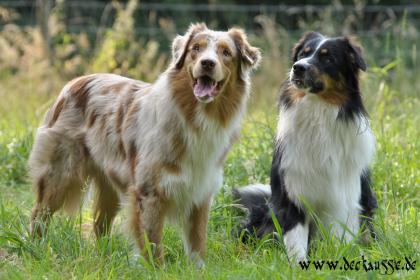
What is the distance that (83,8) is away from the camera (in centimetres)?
1644

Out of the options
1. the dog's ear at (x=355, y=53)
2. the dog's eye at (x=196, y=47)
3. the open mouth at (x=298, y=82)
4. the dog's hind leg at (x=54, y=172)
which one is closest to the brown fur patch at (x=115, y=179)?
the dog's hind leg at (x=54, y=172)

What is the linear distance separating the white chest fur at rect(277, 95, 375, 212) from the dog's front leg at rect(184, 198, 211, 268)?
2.13 feet

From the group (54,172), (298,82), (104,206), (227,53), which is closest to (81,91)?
(54,172)

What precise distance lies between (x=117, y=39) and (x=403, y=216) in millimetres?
6494

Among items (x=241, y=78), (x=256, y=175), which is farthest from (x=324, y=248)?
(x=256, y=175)

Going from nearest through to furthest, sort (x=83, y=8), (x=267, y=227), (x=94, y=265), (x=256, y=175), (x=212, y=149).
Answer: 1. (x=94, y=265)
2. (x=212, y=149)
3. (x=267, y=227)
4. (x=256, y=175)
5. (x=83, y=8)

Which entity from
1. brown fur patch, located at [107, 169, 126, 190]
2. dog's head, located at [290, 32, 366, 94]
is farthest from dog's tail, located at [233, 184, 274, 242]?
dog's head, located at [290, 32, 366, 94]

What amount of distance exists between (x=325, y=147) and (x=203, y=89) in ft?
3.51

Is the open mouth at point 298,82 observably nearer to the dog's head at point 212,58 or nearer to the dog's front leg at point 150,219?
the dog's head at point 212,58

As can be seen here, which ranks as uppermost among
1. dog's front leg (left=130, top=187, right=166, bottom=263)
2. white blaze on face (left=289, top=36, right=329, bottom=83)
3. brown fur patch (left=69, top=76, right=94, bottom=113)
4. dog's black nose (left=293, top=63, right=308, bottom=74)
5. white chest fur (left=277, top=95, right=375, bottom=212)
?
white blaze on face (left=289, top=36, right=329, bottom=83)

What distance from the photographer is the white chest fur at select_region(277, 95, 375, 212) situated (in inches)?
195

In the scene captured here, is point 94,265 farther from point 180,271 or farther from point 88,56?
point 88,56

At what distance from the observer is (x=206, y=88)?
4574 mm

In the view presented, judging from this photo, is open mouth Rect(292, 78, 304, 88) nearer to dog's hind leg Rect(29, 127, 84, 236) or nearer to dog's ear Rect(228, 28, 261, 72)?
dog's ear Rect(228, 28, 261, 72)
